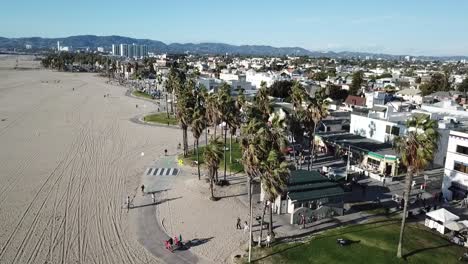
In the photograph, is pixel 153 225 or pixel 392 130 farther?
pixel 392 130

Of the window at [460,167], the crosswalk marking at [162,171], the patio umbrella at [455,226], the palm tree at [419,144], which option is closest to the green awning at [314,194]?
the patio umbrella at [455,226]

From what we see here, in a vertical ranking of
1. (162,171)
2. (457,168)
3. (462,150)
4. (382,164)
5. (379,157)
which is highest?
(462,150)

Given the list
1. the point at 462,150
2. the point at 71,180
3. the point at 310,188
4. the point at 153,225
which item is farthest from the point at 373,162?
the point at 71,180

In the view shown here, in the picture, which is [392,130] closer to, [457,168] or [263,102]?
[457,168]

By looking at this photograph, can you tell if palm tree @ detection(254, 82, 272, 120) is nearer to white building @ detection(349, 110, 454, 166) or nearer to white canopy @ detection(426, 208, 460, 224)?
white building @ detection(349, 110, 454, 166)

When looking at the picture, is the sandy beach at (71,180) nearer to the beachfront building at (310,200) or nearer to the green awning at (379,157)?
the beachfront building at (310,200)

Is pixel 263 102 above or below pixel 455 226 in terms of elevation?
above

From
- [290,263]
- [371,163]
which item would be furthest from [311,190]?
[371,163]

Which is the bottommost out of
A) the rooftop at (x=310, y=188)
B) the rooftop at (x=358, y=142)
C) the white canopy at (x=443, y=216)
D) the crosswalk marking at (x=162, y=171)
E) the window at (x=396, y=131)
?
the crosswalk marking at (x=162, y=171)
